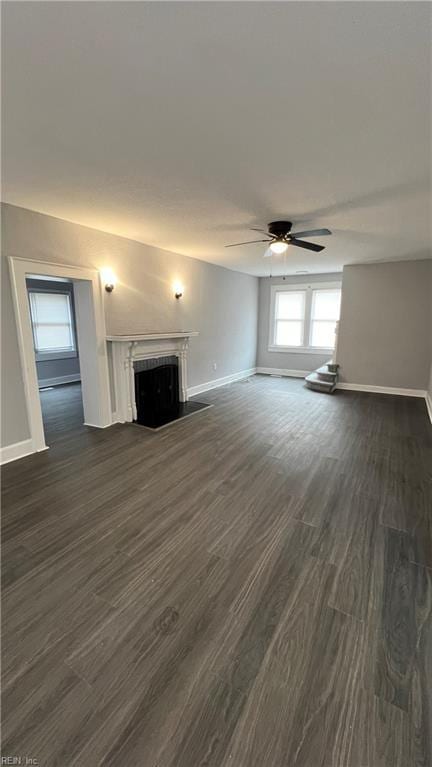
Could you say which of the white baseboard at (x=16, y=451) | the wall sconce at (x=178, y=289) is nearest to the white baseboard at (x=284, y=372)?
the wall sconce at (x=178, y=289)

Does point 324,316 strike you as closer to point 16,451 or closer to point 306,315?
point 306,315

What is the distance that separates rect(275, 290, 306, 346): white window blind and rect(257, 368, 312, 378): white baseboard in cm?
73

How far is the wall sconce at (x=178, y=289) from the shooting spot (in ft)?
18.2

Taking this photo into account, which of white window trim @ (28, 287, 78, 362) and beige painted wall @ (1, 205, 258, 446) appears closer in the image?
beige painted wall @ (1, 205, 258, 446)

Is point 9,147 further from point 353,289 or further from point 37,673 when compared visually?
point 353,289

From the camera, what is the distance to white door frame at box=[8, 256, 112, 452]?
3.27 metres

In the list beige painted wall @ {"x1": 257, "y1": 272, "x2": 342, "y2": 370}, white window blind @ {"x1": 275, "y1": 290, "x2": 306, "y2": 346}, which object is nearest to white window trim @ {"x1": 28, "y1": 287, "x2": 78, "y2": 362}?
beige painted wall @ {"x1": 257, "y1": 272, "x2": 342, "y2": 370}

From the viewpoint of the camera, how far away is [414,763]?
1.07 m

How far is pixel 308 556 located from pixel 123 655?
1214mm

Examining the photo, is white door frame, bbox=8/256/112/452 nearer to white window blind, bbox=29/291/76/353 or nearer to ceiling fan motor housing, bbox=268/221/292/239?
ceiling fan motor housing, bbox=268/221/292/239

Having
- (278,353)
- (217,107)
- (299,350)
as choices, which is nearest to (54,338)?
(278,353)

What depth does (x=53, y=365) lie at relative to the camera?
731 cm

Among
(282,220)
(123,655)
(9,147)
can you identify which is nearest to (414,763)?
(123,655)

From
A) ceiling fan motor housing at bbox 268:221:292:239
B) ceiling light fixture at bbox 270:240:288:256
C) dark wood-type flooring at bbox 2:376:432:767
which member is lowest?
dark wood-type flooring at bbox 2:376:432:767
